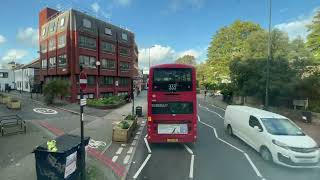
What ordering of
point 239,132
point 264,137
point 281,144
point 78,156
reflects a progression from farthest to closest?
point 239,132, point 264,137, point 281,144, point 78,156

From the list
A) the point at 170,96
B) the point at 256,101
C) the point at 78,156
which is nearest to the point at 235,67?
the point at 256,101

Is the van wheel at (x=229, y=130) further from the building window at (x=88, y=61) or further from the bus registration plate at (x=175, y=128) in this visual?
the building window at (x=88, y=61)

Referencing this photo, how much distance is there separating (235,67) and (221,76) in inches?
655

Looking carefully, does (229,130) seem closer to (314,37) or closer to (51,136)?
(51,136)

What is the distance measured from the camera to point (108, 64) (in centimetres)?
4888

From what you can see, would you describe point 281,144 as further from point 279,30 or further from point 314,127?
point 279,30

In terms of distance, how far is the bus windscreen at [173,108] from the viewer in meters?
13.9

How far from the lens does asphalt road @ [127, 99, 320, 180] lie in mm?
10320

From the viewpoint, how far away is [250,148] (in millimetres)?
14430

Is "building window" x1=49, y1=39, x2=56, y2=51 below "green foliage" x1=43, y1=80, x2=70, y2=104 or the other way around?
the other way around

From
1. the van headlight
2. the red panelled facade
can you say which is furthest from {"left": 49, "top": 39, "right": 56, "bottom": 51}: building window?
the van headlight

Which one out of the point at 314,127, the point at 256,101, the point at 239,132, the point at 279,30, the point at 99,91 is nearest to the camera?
the point at 239,132

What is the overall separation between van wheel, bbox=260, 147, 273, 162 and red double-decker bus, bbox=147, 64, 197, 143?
3.36 metres

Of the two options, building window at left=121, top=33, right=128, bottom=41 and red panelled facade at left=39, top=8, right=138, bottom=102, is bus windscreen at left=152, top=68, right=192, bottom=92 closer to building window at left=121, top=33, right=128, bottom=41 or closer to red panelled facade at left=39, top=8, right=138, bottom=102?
red panelled facade at left=39, top=8, right=138, bottom=102
